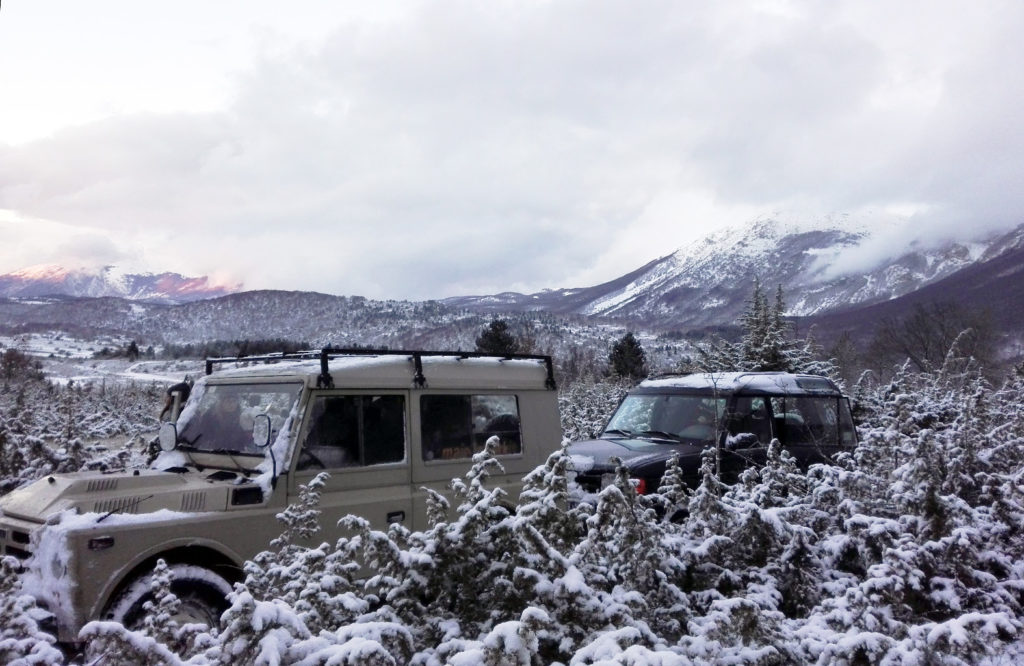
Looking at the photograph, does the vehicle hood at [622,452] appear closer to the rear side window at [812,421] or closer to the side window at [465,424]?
the side window at [465,424]

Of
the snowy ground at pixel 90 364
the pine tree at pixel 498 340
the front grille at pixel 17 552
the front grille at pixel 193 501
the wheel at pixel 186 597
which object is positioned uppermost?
the snowy ground at pixel 90 364

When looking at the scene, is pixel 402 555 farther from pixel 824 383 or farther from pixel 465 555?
pixel 824 383

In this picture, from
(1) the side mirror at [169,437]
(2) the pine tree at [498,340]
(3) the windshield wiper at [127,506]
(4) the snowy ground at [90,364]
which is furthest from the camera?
(4) the snowy ground at [90,364]

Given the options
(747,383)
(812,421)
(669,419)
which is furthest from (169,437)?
(812,421)

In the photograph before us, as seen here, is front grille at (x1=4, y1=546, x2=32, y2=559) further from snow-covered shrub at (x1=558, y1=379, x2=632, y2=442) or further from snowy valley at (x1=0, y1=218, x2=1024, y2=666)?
snow-covered shrub at (x1=558, y1=379, x2=632, y2=442)

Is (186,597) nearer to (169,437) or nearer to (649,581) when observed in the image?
(169,437)

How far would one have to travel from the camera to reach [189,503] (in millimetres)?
5035

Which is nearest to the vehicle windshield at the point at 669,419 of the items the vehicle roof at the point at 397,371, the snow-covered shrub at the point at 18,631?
the vehicle roof at the point at 397,371

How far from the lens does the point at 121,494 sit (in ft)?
16.2

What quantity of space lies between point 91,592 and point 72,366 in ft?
256

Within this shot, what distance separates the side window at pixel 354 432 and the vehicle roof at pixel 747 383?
13.6 feet

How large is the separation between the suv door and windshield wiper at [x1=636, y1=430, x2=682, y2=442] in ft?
11.9

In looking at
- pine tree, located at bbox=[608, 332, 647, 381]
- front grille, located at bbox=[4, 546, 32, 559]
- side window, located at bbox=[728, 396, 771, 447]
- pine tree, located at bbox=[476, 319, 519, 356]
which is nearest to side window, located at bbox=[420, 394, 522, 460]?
front grille, located at bbox=[4, 546, 32, 559]

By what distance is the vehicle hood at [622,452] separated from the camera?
749cm
